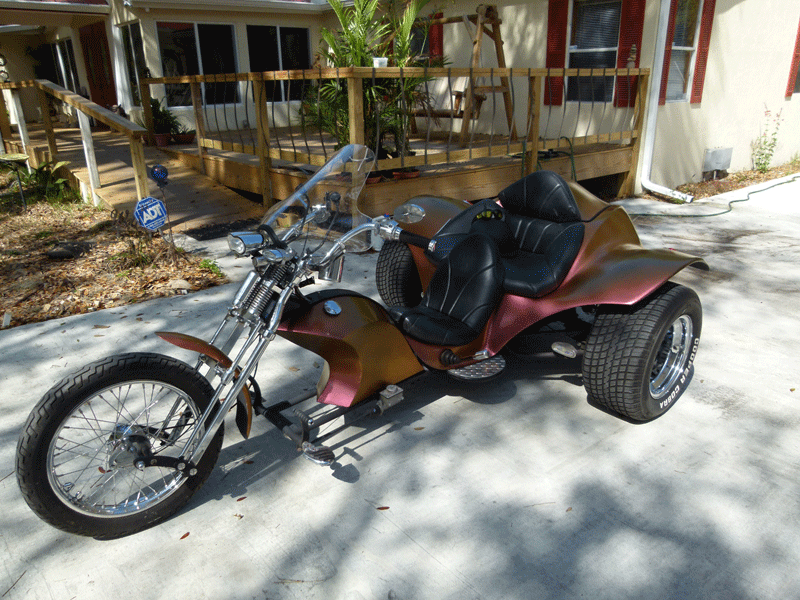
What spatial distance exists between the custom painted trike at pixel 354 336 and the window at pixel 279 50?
985 centimetres

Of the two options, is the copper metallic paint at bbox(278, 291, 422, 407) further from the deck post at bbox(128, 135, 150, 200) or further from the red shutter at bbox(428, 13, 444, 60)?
the red shutter at bbox(428, 13, 444, 60)

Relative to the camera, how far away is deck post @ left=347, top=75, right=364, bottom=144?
16.9 feet

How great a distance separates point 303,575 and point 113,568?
0.65 meters

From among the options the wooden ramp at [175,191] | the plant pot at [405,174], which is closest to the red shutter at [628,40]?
the plant pot at [405,174]

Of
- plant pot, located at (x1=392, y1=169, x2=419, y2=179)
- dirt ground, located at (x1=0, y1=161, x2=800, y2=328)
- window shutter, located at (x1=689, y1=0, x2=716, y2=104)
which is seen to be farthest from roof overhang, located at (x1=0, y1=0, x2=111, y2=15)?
window shutter, located at (x1=689, y1=0, x2=716, y2=104)

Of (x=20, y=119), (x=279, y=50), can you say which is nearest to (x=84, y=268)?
(x=20, y=119)

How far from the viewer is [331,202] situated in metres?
2.40

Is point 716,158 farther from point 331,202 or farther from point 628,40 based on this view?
point 331,202

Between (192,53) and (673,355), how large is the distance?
36.3 ft

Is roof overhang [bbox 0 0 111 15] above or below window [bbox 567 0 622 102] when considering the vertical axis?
above

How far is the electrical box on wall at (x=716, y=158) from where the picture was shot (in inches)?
353

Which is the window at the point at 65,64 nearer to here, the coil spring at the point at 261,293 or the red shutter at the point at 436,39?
the red shutter at the point at 436,39

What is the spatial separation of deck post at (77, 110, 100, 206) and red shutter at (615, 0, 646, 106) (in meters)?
6.49

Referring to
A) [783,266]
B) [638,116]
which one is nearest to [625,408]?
[783,266]
